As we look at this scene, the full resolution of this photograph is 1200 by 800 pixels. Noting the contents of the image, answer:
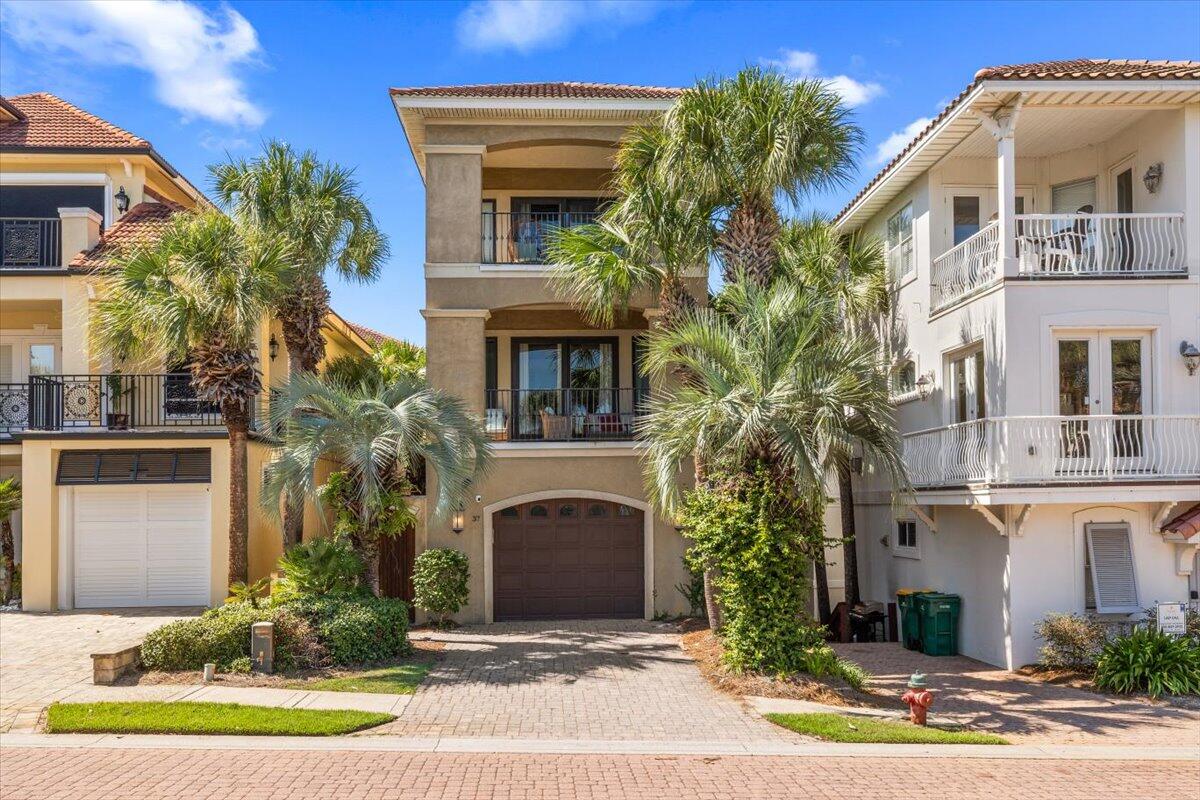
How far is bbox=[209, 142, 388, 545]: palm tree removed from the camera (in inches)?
667

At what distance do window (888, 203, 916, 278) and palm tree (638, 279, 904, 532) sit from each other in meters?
6.32

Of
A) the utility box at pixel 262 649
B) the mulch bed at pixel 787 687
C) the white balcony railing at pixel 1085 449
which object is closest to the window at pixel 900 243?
the white balcony railing at pixel 1085 449

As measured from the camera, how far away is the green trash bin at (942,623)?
16.6 meters

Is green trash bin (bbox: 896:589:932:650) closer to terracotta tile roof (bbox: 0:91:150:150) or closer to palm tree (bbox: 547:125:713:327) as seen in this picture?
palm tree (bbox: 547:125:713:327)

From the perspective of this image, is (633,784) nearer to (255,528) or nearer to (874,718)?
(874,718)

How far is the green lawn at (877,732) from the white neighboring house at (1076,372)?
4.31 meters

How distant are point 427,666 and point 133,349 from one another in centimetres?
752

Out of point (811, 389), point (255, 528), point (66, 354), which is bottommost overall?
point (255, 528)

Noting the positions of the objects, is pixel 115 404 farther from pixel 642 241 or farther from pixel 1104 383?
pixel 1104 383

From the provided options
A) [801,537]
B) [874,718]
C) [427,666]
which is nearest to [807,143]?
[801,537]

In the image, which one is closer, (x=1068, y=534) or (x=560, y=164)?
(x=1068, y=534)

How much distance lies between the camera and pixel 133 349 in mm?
16422

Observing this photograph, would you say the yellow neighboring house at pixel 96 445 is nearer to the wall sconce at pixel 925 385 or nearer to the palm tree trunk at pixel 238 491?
the palm tree trunk at pixel 238 491

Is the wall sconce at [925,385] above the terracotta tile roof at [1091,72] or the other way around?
the other way around
